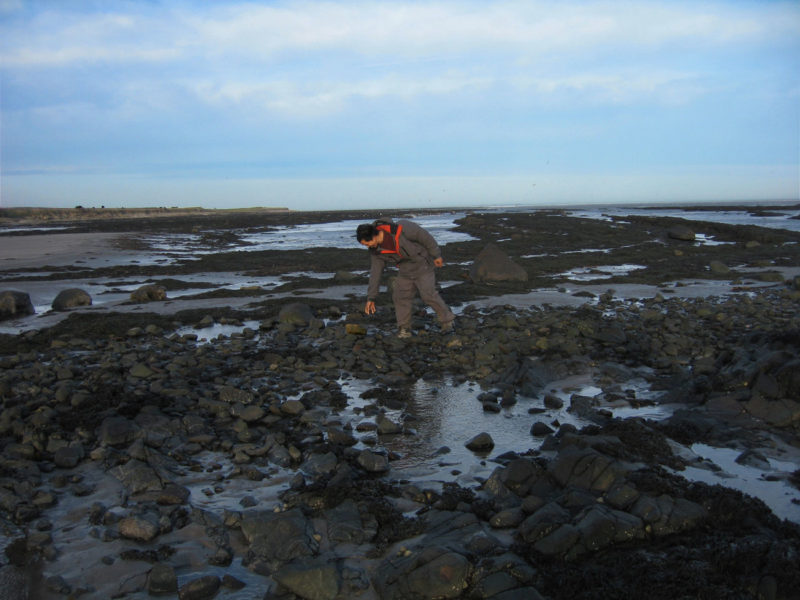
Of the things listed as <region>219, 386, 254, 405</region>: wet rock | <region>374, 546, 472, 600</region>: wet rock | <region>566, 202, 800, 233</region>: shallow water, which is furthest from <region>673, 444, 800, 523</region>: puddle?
<region>566, 202, 800, 233</region>: shallow water

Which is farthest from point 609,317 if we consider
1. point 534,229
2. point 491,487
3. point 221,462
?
point 534,229

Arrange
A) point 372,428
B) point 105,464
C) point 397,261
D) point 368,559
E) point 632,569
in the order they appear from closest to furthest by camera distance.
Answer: point 632,569 < point 368,559 < point 105,464 < point 372,428 < point 397,261

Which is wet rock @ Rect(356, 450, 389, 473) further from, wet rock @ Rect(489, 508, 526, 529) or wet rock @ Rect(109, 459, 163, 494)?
wet rock @ Rect(109, 459, 163, 494)

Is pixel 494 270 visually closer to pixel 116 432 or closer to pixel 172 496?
pixel 116 432

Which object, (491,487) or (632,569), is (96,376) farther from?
(632,569)

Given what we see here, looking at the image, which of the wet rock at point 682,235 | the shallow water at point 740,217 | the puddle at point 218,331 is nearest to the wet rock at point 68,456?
the puddle at point 218,331

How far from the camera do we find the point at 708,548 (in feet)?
11.5

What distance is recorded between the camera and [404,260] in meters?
9.10

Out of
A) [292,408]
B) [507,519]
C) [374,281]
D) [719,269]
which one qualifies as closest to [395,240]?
[374,281]

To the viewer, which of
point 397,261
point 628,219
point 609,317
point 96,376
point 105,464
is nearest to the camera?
point 105,464

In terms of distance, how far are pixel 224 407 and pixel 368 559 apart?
10.8 feet

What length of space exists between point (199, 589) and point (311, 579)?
26.3 inches

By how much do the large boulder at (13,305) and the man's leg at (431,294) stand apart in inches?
394

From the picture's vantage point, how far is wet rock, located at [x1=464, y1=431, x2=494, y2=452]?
5.40 m
